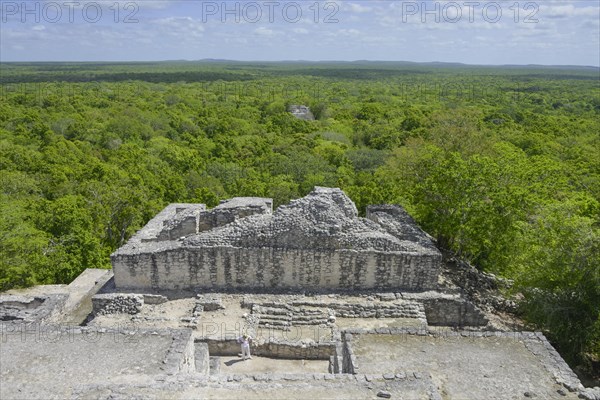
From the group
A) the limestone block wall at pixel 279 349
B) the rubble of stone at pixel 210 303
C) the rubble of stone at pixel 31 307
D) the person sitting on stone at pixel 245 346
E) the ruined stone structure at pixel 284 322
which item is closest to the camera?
the ruined stone structure at pixel 284 322

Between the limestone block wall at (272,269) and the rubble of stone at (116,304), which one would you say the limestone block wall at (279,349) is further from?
the rubble of stone at (116,304)

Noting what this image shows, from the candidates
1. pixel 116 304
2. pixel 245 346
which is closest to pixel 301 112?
pixel 116 304

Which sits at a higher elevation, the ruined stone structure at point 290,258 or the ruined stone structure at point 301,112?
the ruined stone structure at point 301,112

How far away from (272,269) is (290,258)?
2.15 feet

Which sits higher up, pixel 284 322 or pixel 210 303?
pixel 210 303

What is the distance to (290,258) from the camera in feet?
44.0

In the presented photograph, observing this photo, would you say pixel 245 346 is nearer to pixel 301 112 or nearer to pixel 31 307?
pixel 31 307

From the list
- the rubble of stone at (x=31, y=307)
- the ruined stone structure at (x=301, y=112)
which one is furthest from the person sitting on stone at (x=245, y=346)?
the ruined stone structure at (x=301, y=112)

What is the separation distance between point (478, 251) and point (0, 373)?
13.6m

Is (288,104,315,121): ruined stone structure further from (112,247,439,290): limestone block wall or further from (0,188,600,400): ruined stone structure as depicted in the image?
(112,247,439,290): limestone block wall

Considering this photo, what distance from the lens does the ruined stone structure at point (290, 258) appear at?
1323cm

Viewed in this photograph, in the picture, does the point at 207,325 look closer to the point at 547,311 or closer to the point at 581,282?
the point at 547,311

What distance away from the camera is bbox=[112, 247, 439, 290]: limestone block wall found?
520 inches

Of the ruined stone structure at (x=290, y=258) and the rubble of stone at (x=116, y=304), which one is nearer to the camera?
the rubble of stone at (x=116, y=304)
